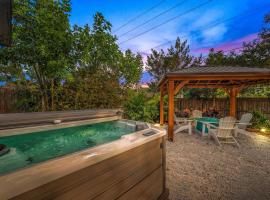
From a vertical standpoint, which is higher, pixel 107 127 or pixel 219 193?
pixel 107 127

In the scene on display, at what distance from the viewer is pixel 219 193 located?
8.59 feet

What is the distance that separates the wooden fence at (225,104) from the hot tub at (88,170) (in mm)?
9106

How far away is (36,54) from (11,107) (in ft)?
10.1

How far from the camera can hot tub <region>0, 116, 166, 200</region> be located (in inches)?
43.8

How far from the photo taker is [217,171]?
132 inches

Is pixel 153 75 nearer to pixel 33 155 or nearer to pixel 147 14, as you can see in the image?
pixel 147 14

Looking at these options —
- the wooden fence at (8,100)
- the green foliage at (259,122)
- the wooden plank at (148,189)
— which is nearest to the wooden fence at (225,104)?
the green foliage at (259,122)

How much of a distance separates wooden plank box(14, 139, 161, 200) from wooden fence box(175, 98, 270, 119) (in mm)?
9594

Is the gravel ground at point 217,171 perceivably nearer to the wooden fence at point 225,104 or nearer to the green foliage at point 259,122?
the green foliage at point 259,122

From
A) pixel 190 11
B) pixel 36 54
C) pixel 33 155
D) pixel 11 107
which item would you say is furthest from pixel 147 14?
pixel 33 155

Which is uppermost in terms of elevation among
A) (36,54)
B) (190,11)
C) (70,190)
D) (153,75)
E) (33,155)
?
(190,11)

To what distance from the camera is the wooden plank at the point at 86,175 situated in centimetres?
111

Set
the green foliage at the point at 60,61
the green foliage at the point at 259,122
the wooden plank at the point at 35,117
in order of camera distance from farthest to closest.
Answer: the green foliage at the point at 259,122 < the green foliage at the point at 60,61 < the wooden plank at the point at 35,117

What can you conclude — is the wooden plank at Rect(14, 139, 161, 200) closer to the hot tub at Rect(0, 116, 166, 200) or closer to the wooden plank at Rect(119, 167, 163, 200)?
the hot tub at Rect(0, 116, 166, 200)
